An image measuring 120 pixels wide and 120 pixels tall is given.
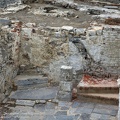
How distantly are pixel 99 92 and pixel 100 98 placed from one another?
11.2 inches

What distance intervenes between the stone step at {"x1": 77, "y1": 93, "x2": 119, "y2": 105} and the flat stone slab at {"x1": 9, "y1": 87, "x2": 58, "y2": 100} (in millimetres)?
843

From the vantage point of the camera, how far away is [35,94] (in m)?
9.36

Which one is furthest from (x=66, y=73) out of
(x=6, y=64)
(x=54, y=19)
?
(x=54, y=19)

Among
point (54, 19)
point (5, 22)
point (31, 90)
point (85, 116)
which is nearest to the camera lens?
point (85, 116)

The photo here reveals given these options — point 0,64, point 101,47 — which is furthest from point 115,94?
point 0,64

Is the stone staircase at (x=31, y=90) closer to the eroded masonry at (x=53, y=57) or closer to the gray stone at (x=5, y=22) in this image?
the eroded masonry at (x=53, y=57)

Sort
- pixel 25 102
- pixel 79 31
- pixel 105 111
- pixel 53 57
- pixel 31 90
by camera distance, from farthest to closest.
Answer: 1. pixel 53 57
2. pixel 79 31
3. pixel 31 90
4. pixel 25 102
5. pixel 105 111

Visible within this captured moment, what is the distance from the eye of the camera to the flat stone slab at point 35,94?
9.19 meters

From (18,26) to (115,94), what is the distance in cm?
368

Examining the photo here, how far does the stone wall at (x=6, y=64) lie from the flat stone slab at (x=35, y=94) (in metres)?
0.29

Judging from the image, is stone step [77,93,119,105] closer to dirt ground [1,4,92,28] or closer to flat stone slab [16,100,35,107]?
flat stone slab [16,100,35,107]

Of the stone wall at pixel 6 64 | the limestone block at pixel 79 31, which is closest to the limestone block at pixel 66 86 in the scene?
the stone wall at pixel 6 64

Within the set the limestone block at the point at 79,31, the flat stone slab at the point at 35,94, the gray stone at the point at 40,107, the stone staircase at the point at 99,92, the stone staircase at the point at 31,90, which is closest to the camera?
the gray stone at the point at 40,107

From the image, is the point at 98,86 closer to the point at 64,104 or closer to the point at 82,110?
the point at 82,110
